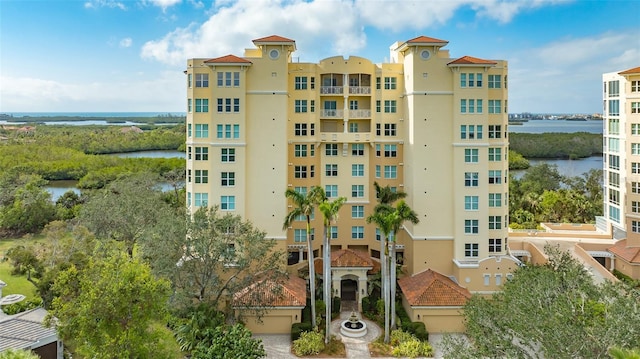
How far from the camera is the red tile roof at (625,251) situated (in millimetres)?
32219

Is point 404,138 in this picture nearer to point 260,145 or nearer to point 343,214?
point 343,214

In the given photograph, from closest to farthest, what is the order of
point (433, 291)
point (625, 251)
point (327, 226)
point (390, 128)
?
1. point (327, 226)
2. point (433, 291)
3. point (390, 128)
4. point (625, 251)

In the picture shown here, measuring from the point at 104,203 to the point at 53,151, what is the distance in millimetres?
50256

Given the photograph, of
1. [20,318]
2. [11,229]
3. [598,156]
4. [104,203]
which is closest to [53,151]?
[11,229]

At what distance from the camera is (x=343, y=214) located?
3228 centimetres

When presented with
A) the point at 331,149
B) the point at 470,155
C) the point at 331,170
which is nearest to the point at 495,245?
the point at 470,155

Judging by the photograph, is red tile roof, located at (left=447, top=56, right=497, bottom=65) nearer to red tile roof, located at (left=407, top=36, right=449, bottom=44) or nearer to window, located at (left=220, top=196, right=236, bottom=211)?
red tile roof, located at (left=407, top=36, right=449, bottom=44)

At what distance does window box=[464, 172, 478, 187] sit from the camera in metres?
28.7

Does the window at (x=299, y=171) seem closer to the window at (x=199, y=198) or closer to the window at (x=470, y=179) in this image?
the window at (x=199, y=198)

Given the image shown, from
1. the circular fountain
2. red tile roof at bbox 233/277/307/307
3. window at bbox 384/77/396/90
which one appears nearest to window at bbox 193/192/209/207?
red tile roof at bbox 233/277/307/307

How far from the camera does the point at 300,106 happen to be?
31.4m

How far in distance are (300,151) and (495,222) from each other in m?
14.4

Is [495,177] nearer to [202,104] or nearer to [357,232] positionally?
[357,232]

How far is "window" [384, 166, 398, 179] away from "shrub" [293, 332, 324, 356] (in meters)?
13.3
